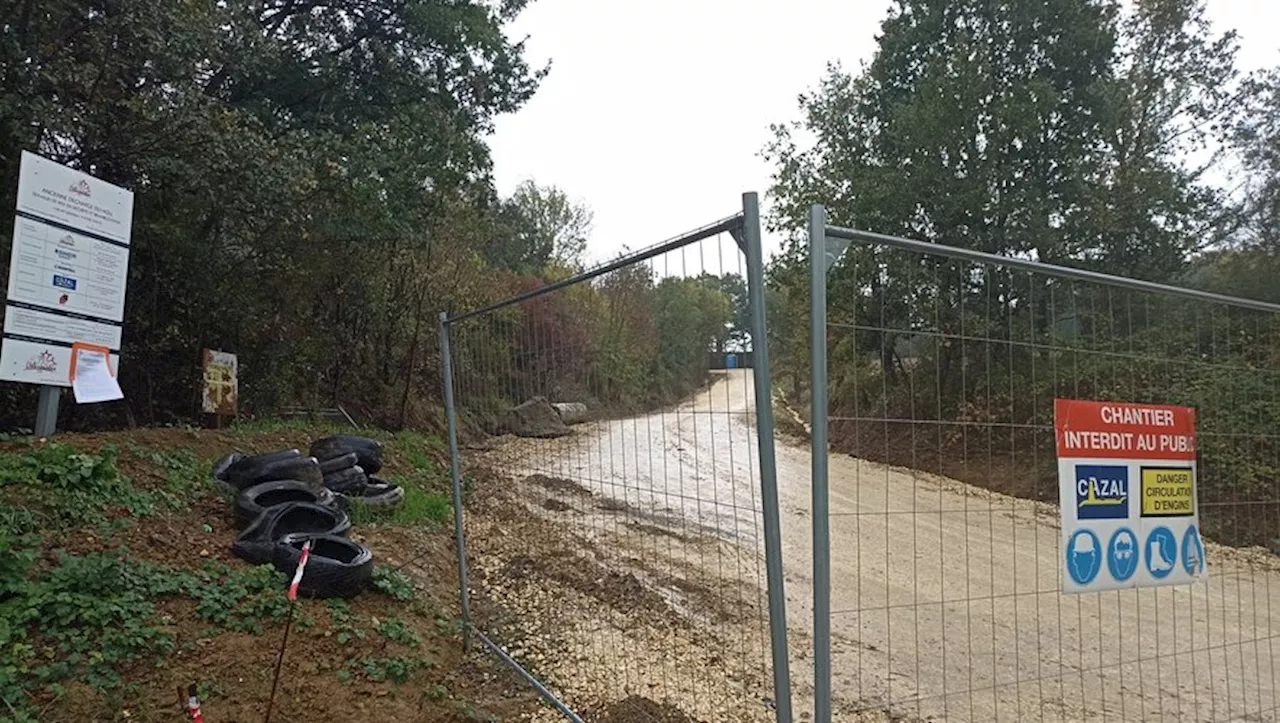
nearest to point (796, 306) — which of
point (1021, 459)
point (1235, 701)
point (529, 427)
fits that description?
point (1021, 459)

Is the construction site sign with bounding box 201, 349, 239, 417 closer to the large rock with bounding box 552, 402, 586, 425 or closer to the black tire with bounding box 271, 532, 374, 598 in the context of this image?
the black tire with bounding box 271, 532, 374, 598

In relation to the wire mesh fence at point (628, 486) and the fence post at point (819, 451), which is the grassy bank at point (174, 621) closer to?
the wire mesh fence at point (628, 486)

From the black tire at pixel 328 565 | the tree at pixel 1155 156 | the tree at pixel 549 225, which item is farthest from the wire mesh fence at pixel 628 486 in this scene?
the tree at pixel 549 225

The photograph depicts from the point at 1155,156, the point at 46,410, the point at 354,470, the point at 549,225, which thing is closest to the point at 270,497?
the point at 354,470

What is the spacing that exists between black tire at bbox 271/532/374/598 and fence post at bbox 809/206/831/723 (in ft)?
10.6

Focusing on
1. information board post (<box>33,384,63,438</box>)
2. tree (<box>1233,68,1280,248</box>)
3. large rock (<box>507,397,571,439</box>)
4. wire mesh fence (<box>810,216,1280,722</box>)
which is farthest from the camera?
tree (<box>1233,68,1280,248</box>)

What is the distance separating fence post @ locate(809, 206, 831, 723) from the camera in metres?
1.93

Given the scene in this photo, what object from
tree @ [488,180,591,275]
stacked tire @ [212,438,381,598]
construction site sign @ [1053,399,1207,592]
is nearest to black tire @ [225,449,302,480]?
stacked tire @ [212,438,381,598]

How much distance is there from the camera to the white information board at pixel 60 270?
519 centimetres

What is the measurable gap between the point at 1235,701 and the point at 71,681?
5.92m

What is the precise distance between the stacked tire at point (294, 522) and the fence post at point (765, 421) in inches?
123

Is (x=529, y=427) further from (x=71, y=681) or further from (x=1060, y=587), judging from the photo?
(x=1060, y=587)

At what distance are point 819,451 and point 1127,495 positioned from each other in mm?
1429

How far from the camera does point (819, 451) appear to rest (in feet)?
6.39
